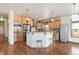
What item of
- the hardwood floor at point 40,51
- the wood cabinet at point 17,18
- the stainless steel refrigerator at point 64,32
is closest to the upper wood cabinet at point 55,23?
the stainless steel refrigerator at point 64,32

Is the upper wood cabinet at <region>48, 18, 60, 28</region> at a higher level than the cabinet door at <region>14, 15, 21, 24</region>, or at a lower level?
lower

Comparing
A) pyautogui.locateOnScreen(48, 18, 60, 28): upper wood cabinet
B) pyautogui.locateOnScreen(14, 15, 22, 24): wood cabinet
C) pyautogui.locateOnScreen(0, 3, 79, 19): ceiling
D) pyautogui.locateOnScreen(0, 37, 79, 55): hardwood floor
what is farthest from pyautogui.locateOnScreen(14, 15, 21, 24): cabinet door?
pyautogui.locateOnScreen(0, 37, 79, 55): hardwood floor

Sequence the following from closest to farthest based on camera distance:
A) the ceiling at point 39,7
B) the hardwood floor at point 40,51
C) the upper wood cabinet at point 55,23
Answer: the hardwood floor at point 40,51
the ceiling at point 39,7
the upper wood cabinet at point 55,23

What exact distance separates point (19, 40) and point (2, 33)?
3.24m

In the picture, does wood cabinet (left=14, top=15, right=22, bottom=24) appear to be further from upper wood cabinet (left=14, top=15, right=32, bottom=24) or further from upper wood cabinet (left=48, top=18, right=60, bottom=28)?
upper wood cabinet (left=48, top=18, right=60, bottom=28)

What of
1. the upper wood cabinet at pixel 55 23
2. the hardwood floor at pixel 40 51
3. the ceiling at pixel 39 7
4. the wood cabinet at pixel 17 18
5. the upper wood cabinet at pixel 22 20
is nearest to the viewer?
the hardwood floor at pixel 40 51

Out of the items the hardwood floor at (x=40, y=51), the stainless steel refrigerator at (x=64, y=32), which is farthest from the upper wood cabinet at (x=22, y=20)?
the hardwood floor at (x=40, y=51)

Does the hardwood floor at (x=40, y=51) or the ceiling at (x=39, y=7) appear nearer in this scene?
the hardwood floor at (x=40, y=51)

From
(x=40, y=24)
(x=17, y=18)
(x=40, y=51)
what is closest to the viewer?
(x=40, y=51)

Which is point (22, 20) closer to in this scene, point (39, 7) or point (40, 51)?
point (39, 7)

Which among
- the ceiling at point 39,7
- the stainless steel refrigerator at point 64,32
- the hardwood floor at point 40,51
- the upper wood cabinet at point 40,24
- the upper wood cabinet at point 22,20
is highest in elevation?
the ceiling at point 39,7

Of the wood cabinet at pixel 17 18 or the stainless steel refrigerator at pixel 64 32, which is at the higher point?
the wood cabinet at pixel 17 18

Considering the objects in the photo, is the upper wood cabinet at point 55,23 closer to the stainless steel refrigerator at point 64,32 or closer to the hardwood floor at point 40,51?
the stainless steel refrigerator at point 64,32

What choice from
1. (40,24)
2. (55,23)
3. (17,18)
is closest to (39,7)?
(55,23)
